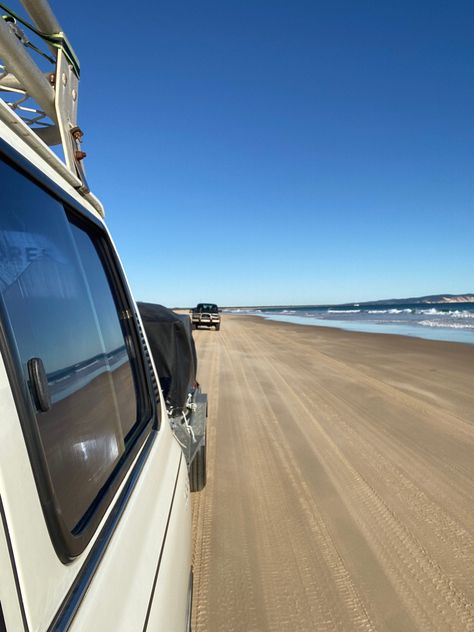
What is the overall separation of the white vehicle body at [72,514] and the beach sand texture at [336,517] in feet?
3.81

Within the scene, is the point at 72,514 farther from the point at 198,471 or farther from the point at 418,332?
the point at 418,332

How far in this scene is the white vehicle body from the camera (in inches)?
25.4

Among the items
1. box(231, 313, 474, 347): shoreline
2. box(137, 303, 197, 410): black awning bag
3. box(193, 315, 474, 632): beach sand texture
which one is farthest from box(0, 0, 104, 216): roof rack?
box(231, 313, 474, 347): shoreline

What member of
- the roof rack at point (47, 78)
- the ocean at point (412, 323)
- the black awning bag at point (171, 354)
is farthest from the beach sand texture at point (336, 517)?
the ocean at point (412, 323)

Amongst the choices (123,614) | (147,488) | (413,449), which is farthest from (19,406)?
(413,449)

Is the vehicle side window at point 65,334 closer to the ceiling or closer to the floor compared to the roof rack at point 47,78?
closer to the floor

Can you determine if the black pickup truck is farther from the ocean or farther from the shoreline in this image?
the ocean

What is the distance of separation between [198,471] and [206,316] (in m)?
26.4

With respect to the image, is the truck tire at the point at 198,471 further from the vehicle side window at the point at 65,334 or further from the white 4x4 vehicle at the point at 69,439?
the vehicle side window at the point at 65,334

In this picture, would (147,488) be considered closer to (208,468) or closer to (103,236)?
(103,236)

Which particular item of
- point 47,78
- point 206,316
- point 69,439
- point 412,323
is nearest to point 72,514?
point 69,439

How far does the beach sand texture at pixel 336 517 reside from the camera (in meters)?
2.29

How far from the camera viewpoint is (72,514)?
924 mm

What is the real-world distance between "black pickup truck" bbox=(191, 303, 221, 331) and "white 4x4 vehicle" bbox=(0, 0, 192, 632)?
27992 mm
